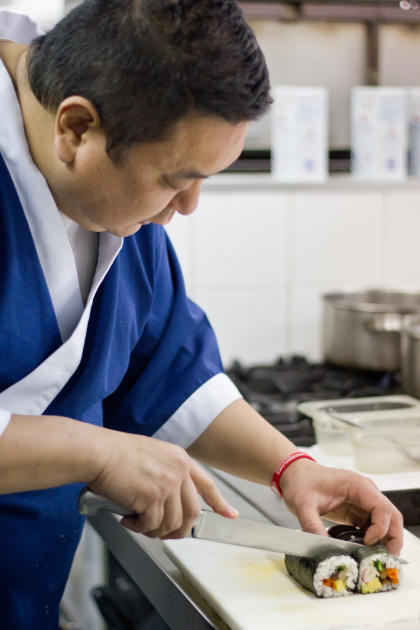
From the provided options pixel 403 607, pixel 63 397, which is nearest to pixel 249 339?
pixel 63 397

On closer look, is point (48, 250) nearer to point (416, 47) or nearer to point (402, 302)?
point (402, 302)

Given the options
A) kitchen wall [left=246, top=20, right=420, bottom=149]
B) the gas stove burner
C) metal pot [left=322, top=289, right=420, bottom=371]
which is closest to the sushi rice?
the gas stove burner

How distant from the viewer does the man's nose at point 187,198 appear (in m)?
0.83

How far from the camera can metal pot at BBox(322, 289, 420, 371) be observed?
1.70 metres

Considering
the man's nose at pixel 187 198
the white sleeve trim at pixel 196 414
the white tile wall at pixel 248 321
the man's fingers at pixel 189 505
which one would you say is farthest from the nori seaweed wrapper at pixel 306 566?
the white tile wall at pixel 248 321

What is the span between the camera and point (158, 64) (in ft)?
2.40

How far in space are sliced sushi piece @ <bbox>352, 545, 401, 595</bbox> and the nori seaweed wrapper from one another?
0.08 ft

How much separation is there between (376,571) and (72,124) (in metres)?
0.50

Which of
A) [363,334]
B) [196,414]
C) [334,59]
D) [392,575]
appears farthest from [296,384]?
[392,575]

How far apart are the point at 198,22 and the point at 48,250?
0.30 metres

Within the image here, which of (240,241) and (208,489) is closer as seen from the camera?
(208,489)

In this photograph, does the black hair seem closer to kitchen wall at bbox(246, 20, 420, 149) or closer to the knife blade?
the knife blade

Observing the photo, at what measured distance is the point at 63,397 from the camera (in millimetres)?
978

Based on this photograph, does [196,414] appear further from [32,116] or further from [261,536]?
[32,116]
